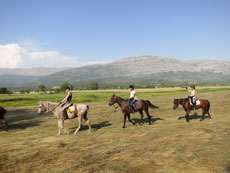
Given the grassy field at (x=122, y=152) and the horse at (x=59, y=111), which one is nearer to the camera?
the grassy field at (x=122, y=152)

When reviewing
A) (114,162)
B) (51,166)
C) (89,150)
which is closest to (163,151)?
(114,162)

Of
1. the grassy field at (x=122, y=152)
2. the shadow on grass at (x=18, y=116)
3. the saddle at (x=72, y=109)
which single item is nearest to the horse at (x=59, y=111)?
the saddle at (x=72, y=109)

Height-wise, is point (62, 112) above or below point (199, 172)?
above

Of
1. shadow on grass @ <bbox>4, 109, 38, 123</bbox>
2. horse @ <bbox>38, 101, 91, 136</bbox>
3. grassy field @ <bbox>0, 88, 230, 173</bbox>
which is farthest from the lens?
shadow on grass @ <bbox>4, 109, 38, 123</bbox>

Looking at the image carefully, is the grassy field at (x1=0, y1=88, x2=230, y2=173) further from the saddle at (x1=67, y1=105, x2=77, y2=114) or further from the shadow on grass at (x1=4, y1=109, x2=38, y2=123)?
the shadow on grass at (x1=4, y1=109, x2=38, y2=123)

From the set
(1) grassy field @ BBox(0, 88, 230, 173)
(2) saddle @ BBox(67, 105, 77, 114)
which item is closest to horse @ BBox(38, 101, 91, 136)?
(2) saddle @ BBox(67, 105, 77, 114)

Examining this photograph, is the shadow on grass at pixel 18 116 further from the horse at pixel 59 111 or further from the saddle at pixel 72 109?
the saddle at pixel 72 109

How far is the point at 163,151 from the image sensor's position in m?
8.62

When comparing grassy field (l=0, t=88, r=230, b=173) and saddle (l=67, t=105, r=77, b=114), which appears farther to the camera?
saddle (l=67, t=105, r=77, b=114)

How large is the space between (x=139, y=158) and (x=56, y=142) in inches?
211

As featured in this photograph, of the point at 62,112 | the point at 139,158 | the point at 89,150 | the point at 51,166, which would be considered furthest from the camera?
the point at 62,112

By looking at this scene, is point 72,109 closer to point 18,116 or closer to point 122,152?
point 122,152

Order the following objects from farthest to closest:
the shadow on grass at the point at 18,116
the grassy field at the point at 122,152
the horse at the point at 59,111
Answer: the shadow on grass at the point at 18,116, the horse at the point at 59,111, the grassy field at the point at 122,152

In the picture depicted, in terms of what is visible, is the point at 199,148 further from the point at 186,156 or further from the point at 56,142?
the point at 56,142
